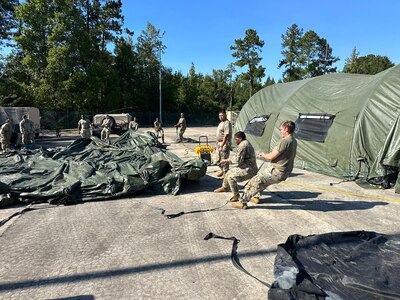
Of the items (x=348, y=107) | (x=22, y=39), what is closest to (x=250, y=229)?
(x=348, y=107)

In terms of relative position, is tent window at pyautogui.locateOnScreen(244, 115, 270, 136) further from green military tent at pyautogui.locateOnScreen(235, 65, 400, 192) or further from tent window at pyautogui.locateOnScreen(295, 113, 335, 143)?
tent window at pyautogui.locateOnScreen(295, 113, 335, 143)

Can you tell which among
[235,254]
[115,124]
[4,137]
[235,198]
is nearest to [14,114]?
[115,124]

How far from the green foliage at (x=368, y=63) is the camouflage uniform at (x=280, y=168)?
150 feet

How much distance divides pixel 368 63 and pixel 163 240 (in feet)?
188

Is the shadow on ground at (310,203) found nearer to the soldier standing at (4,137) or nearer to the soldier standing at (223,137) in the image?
the soldier standing at (223,137)

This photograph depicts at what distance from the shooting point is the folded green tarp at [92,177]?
6675 millimetres

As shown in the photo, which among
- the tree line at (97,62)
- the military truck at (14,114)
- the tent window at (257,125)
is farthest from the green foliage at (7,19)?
the tent window at (257,125)

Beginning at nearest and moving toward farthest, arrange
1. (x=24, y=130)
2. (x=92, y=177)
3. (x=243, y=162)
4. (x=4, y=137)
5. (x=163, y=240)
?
(x=163, y=240) < (x=243, y=162) < (x=92, y=177) < (x=4, y=137) < (x=24, y=130)

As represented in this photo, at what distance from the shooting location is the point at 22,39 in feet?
111

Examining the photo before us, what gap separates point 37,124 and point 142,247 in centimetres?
2169

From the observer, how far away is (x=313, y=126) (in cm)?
1041

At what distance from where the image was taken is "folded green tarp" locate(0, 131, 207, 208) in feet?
21.9

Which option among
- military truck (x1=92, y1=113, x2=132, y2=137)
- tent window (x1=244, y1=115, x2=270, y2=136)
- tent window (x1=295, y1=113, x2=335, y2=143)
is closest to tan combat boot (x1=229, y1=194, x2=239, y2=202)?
tent window (x1=295, y1=113, x2=335, y2=143)

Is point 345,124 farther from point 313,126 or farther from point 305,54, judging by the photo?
point 305,54
